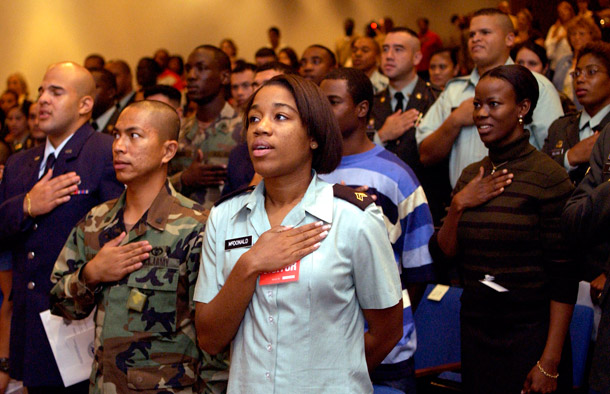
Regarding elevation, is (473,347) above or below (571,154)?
below

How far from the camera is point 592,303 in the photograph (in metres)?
A: 3.29

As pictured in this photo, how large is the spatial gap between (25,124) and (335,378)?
617cm

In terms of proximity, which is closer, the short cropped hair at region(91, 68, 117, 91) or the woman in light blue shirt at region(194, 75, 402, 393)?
the woman in light blue shirt at region(194, 75, 402, 393)

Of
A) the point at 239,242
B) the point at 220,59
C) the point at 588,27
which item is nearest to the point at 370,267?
the point at 239,242

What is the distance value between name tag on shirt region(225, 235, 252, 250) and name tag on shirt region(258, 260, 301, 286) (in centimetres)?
13

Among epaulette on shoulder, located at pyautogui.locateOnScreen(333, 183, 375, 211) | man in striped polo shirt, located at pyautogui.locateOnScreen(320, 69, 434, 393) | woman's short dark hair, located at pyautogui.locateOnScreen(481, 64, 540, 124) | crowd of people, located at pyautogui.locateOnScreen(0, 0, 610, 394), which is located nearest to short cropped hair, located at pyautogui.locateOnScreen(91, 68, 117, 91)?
crowd of people, located at pyautogui.locateOnScreen(0, 0, 610, 394)

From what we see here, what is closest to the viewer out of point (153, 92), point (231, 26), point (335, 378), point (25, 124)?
point (335, 378)

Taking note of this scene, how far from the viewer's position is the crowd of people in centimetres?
Answer: 182

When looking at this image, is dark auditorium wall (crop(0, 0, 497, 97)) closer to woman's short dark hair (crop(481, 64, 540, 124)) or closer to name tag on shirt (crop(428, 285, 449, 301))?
name tag on shirt (crop(428, 285, 449, 301))

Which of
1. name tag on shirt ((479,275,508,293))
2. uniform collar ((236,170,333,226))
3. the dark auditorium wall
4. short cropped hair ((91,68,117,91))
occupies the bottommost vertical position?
name tag on shirt ((479,275,508,293))

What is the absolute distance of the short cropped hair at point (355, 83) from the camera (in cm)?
296

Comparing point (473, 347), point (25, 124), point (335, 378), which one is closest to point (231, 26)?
point (25, 124)

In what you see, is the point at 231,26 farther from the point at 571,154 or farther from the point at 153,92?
the point at 571,154

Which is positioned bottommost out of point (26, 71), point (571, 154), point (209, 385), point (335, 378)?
point (209, 385)
